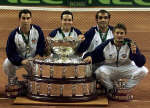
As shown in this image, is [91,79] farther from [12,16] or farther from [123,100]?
[12,16]

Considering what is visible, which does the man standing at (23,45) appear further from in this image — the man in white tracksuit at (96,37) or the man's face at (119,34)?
the man's face at (119,34)

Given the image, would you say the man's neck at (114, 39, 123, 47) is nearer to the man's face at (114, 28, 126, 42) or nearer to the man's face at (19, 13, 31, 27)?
the man's face at (114, 28, 126, 42)

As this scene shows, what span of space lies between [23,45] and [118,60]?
1.53 m

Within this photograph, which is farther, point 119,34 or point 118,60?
point 118,60

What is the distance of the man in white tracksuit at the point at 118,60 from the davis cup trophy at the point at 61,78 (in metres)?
0.29

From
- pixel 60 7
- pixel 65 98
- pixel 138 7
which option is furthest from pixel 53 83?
pixel 60 7

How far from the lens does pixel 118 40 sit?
22.5 ft

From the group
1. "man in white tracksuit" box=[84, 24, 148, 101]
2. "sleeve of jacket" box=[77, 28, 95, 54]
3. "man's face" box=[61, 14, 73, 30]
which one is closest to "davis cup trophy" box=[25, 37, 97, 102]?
"man in white tracksuit" box=[84, 24, 148, 101]

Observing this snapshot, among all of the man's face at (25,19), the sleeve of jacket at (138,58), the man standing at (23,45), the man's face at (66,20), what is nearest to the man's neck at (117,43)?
the sleeve of jacket at (138,58)

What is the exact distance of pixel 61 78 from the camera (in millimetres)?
6559

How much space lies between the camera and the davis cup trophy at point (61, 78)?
21.5 ft

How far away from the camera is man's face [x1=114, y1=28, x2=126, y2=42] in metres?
6.75

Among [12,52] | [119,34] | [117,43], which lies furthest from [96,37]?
[12,52]

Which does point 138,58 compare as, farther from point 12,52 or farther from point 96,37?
point 12,52
